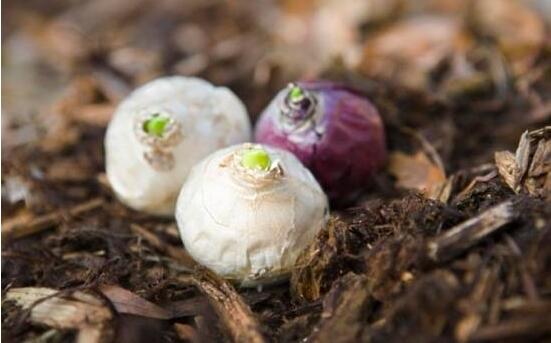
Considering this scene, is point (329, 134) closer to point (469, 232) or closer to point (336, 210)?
point (336, 210)

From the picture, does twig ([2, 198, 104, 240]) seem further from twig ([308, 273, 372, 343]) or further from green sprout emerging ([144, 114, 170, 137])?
twig ([308, 273, 372, 343])

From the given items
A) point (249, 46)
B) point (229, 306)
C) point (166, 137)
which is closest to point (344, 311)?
point (229, 306)

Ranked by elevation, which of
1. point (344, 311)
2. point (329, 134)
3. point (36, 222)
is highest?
point (329, 134)

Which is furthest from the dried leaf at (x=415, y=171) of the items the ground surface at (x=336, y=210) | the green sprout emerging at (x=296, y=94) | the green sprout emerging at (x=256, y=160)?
the green sprout emerging at (x=256, y=160)

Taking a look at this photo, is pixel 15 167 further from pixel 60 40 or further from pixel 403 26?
pixel 403 26

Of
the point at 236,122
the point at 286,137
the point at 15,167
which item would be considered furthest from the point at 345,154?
the point at 15,167

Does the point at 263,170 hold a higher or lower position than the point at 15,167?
higher
